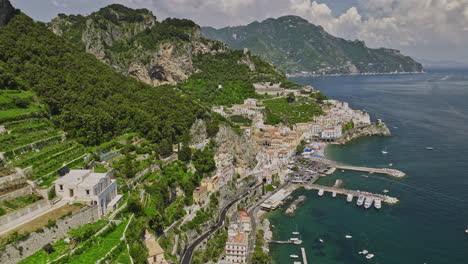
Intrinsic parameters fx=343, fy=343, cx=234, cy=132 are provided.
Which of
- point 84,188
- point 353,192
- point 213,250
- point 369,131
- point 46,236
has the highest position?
point 84,188

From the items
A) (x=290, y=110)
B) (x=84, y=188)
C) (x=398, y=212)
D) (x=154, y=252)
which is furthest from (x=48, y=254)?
(x=290, y=110)

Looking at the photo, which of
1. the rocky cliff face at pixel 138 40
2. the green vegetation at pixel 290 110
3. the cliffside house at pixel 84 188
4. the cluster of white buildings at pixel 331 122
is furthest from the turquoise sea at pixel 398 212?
the rocky cliff face at pixel 138 40

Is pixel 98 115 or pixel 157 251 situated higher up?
pixel 98 115

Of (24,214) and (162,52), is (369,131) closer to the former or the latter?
(162,52)

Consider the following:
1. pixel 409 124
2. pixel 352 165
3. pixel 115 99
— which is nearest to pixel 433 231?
pixel 352 165

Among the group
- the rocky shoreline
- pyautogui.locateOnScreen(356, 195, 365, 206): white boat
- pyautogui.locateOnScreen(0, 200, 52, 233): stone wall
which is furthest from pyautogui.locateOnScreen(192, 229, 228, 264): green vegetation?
the rocky shoreline

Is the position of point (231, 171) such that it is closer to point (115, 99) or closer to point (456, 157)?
point (115, 99)
